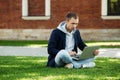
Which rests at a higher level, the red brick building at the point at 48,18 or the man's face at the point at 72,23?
the man's face at the point at 72,23

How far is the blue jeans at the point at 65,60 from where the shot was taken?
31.9 feet

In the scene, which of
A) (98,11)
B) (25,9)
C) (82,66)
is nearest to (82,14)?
(98,11)

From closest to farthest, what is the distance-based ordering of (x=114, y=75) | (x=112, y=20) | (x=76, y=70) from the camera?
(x=114, y=75)
(x=76, y=70)
(x=112, y=20)

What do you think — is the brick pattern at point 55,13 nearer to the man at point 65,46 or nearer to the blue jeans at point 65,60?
the man at point 65,46

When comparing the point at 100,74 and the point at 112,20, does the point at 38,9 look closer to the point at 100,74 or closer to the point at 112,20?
the point at 112,20

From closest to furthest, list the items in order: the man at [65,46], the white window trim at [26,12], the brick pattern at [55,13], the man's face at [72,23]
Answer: the man's face at [72,23]
the man at [65,46]
the brick pattern at [55,13]
the white window trim at [26,12]

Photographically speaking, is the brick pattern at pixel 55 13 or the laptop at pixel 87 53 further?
the brick pattern at pixel 55 13

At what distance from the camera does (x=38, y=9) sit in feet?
82.3

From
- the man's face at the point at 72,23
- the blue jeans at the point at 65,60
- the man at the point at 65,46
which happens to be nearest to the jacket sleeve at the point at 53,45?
the man at the point at 65,46

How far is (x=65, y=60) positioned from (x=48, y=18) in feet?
49.3

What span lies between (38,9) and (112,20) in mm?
3834

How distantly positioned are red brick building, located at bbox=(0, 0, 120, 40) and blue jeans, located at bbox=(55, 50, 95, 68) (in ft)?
45.9

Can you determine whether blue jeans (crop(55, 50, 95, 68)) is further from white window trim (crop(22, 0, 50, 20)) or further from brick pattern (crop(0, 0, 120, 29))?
white window trim (crop(22, 0, 50, 20))

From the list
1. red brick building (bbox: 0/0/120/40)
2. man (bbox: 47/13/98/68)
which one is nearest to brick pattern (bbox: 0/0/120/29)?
red brick building (bbox: 0/0/120/40)
